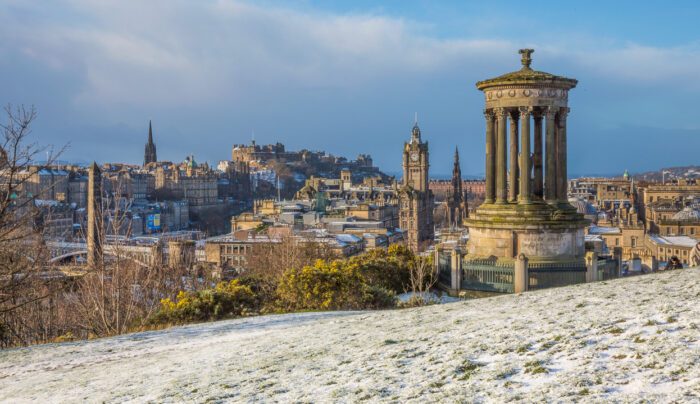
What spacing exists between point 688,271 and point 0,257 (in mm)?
15765

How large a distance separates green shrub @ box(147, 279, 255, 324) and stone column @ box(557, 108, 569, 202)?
9.46 meters

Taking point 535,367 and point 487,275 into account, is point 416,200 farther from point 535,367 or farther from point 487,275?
point 535,367

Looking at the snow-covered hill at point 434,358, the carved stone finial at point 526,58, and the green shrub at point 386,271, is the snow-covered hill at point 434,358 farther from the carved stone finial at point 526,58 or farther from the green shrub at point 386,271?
the carved stone finial at point 526,58

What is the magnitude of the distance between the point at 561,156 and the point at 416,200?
86602 mm

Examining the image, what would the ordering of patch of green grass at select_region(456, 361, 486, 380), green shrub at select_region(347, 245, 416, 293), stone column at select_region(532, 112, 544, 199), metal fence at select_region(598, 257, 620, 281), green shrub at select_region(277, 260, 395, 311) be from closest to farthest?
1. patch of green grass at select_region(456, 361, 486, 380)
2. metal fence at select_region(598, 257, 620, 281)
3. green shrub at select_region(277, 260, 395, 311)
4. stone column at select_region(532, 112, 544, 199)
5. green shrub at select_region(347, 245, 416, 293)

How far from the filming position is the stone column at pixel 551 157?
17109mm

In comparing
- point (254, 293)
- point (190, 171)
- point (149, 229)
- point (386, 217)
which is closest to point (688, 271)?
point (254, 293)

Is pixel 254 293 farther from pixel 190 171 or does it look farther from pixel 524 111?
pixel 190 171

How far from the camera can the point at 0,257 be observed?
16172 mm

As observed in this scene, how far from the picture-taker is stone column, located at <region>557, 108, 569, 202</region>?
692 inches

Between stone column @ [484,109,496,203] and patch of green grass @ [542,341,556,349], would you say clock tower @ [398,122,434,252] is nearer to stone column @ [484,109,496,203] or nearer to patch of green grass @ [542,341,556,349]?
stone column @ [484,109,496,203]

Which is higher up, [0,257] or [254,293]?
[0,257]

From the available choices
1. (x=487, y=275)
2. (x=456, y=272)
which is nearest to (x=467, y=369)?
(x=487, y=275)

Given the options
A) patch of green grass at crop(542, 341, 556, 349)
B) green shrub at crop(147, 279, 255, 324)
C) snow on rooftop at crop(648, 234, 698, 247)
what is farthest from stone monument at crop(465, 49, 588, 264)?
snow on rooftop at crop(648, 234, 698, 247)
